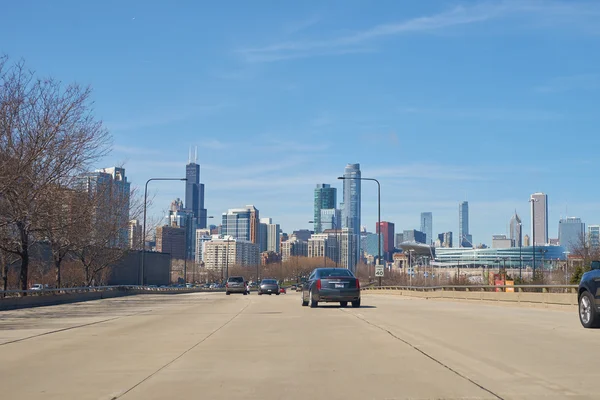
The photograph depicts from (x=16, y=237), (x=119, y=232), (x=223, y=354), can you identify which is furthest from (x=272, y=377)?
(x=119, y=232)

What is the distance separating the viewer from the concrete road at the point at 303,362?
9008 mm

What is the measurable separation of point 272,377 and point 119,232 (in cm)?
5079

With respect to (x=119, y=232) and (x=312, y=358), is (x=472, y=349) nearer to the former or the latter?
(x=312, y=358)

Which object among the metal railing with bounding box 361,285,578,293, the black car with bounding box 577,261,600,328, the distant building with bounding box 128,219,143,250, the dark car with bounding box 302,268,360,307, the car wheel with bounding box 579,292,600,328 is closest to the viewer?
the black car with bounding box 577,261,600,328

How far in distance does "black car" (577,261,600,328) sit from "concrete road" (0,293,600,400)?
551 mm

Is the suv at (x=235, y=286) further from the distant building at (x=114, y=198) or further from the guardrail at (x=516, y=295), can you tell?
the guardrail at (x=516, y=295)

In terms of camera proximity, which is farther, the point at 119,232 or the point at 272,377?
the point at 119,232

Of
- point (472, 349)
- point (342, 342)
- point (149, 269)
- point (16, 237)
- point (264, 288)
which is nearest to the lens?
point (472, 349)

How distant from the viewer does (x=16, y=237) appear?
40.2 meters

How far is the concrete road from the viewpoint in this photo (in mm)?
9008

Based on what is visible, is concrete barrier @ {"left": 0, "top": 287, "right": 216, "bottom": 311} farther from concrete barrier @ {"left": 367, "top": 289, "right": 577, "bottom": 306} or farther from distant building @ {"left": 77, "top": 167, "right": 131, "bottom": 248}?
concrete barrier @ {"left": 367, "top": 289, "right": 577, "bottom": 306}

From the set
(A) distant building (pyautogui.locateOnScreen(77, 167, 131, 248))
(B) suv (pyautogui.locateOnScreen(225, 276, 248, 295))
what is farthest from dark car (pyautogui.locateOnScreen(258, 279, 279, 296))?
(A) distant building (pyautogui.locateOnScreen(77, 167, 131, 248))

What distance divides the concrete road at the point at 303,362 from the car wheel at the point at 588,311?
53 cm

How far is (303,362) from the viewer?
11.8 metres
